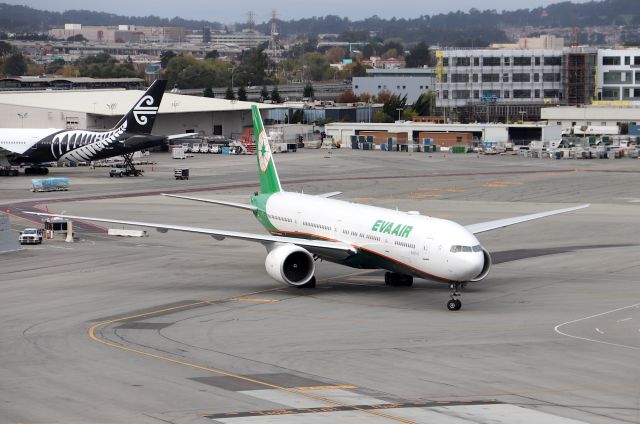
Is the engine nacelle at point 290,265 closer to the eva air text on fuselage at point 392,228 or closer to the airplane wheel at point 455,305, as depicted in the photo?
the eva air text on fuselage at point 392,228

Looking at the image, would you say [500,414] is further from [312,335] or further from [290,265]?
[290,265]

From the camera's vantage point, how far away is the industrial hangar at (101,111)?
156 meters

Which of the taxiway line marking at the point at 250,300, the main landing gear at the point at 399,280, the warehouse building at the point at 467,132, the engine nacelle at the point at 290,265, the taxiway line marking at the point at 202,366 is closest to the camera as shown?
the taxiway line marking at the point at 202,366

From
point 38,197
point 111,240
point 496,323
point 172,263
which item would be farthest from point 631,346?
point 38,197

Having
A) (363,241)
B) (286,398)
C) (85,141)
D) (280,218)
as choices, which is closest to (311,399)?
(286,398)

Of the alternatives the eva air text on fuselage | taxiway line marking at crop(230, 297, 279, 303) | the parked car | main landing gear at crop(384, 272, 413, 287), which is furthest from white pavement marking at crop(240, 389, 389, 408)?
the parked car

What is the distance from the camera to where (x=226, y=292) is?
5562cm

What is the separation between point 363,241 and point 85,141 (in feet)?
248

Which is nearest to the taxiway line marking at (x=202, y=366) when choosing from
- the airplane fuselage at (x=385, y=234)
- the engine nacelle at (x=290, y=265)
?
the engine nacelle at (x=290, y=265)

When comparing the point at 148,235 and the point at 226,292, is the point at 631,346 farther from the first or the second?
the point at 148,235

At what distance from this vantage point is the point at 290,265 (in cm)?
5559

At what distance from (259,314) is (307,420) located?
17.8 meters

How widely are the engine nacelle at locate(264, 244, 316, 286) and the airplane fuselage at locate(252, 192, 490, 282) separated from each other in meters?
2.06

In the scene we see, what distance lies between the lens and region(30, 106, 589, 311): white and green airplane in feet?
163
